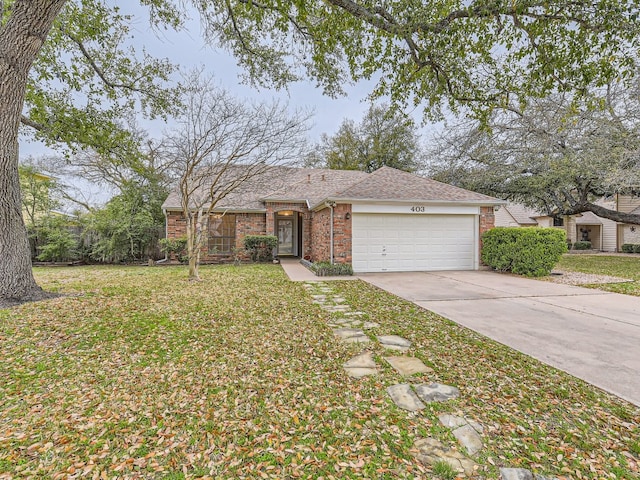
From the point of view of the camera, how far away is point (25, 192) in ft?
41.3

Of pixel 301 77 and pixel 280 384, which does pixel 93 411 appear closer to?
pixel 280 384

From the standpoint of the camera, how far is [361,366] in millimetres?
3334

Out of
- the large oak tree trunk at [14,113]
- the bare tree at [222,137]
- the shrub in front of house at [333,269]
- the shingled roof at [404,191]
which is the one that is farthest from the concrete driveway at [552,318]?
the large oak tree trunk at [14,113]

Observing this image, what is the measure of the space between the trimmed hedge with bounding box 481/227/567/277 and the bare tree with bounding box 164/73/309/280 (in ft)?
23.5

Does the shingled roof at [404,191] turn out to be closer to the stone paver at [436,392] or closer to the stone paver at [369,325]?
the stone paver at [369,325]

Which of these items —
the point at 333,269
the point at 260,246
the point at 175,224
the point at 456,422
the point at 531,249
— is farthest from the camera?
the point at 260,246

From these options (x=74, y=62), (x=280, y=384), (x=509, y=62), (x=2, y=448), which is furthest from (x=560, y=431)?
(x=74, y=62)

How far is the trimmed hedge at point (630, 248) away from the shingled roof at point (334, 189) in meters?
16.0

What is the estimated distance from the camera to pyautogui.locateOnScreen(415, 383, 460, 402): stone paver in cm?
269

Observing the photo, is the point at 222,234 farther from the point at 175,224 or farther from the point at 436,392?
the point at 436,392

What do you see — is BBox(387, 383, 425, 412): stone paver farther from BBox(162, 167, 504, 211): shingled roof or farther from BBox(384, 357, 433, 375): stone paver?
BBox(162, 167, 504, 211): shingled roof

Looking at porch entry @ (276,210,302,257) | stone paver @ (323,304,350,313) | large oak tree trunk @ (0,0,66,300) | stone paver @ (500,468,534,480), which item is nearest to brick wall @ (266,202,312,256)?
porch entry @ (276,210,302,257)

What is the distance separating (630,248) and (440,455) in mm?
25728

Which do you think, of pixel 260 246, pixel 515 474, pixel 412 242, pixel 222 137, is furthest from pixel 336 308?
pixel 260 246
